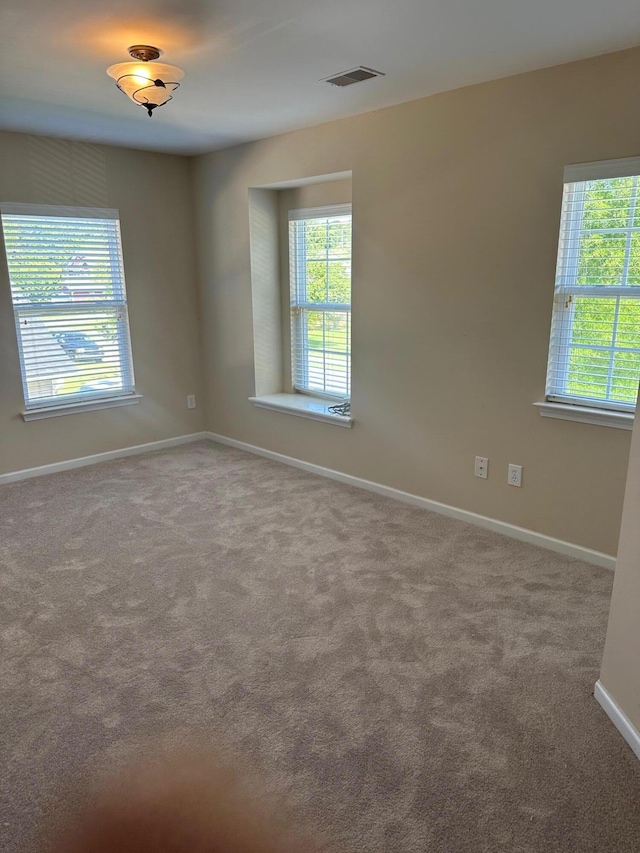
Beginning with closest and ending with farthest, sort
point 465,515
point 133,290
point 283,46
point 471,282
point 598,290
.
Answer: point 283,46 < point 598,290 < point 471,282 < point 465,515 < point 133,290

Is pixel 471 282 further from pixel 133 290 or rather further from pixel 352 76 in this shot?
pixel 133 290

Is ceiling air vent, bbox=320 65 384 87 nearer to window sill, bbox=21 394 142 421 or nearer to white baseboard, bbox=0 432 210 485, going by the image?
window sill, bbox=21 394 142 421

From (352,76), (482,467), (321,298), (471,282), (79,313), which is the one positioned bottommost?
(482,467)

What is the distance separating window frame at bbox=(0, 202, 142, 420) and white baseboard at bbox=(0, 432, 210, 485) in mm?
403

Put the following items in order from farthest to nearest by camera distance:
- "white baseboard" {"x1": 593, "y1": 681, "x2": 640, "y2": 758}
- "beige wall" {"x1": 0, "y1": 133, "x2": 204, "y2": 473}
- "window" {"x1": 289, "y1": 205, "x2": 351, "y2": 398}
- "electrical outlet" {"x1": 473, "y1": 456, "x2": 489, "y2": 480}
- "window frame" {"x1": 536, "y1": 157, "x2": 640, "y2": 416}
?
"window" {"x1": 289, "y1": 205, "x2": 351, "y2": 398}, "beige wall" {"x1": 0, "y1": 133, "x2": 204, "y2": 473}, "electrical outlet" {"x1": 473, "y1": 456, "x2": 489, "y2": 480}, "window frame" {"x1": 536, "y1": 157, "x2": 640, "y2": 416}, "white baseboard" {"x1": 593, "y1": 681, "x2": 640, "y2": 758}

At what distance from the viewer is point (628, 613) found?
1859 mm

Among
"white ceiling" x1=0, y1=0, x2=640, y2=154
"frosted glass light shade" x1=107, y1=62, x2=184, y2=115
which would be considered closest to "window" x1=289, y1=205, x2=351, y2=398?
"white ceiling" x1=0, y1=0, x2=640, y2=154

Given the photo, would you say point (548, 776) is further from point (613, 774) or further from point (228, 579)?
point (228, 579)

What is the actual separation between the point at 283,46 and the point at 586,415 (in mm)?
2201

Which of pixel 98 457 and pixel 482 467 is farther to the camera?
pixel 98 457

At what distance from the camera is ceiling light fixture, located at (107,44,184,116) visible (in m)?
2.43

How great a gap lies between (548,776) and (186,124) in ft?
12.8

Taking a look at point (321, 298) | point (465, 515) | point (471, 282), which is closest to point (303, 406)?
point (321, 298)

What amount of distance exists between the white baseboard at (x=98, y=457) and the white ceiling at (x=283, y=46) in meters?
2.44
